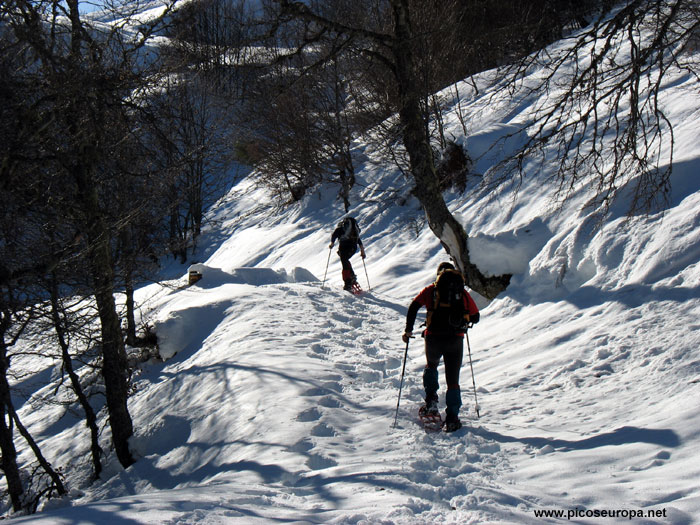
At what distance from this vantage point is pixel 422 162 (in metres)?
9.66

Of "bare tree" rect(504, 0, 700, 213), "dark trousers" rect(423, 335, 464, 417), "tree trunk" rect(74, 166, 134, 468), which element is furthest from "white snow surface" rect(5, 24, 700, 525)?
"bare tree" rect(504, 0, 700, 213)

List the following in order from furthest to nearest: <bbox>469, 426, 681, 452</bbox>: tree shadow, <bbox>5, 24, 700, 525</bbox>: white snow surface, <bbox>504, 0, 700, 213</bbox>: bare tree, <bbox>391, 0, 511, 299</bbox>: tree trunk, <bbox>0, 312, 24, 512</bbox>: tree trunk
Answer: <bbox>391, 0, 511, 299</bbox>: tree trunk < <bbox>0, 312, 24, 512</bbox>: tree trunk < <bbox>504, 0, 700, 213</bbox>: bare tree < <bbox>469, 426, 681, 452</bbox>: tree shadow < <bbox>5, 24, 700, 525</bbox>: white snow surface

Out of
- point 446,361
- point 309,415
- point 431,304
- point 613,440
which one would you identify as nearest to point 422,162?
point 431,304

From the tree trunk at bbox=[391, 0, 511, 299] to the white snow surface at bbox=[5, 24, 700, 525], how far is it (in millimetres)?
282

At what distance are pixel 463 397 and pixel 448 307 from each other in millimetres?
1560

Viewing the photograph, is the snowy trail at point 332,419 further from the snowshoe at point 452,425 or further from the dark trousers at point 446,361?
the dark trousers at point 446,361

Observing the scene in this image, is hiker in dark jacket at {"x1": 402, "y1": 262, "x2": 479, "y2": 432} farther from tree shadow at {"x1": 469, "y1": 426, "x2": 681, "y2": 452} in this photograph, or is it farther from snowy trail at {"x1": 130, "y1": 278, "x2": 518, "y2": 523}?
tree shadow at {"x1": 469, "y1": 426, "x2": 681, "y2": 452}

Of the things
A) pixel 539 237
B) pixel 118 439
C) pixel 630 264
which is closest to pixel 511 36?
pixel 630 264

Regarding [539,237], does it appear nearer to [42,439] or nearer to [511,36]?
[511,36]

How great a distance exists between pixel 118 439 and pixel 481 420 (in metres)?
5.42

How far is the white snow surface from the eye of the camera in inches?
147

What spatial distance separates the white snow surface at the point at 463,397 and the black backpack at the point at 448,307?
1.04 meters

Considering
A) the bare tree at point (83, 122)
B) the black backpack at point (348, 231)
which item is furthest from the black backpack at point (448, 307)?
the black backpack at point (348, 231)

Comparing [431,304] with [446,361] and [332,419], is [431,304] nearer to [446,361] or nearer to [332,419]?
[446,361]
